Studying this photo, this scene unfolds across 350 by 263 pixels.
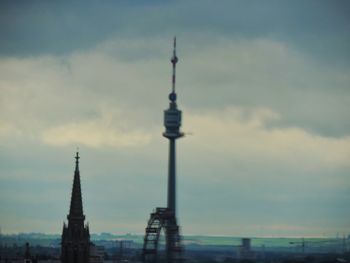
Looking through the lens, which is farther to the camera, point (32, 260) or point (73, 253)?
point (32, 260)

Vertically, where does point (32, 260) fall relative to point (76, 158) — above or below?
below

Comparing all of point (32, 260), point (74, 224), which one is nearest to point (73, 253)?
point (74, 224)

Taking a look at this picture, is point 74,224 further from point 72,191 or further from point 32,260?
point 32,260

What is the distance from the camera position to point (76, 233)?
154250mm

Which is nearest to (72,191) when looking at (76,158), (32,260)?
(76,158)

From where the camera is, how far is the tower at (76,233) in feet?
503

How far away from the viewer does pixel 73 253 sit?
15325 centimetres

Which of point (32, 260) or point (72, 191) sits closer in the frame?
point (72, 191)

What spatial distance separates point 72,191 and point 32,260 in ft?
136

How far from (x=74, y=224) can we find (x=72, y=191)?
191 inches

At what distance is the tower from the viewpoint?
15325 cm

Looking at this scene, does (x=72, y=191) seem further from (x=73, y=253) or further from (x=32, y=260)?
(x=32, y=260)

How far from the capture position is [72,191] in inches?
6132

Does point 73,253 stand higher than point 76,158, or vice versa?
point 76,158
